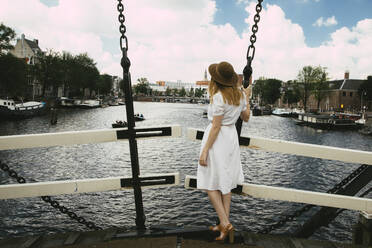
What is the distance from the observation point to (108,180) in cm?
280

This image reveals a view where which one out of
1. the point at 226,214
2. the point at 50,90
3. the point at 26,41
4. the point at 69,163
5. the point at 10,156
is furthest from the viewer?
the point at 50,90

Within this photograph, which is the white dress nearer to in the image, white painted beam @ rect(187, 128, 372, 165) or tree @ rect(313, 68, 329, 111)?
white painted beam @ rect(187, 128, 372, 165)

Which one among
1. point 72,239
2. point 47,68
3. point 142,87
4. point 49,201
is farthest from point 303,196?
point 142,87

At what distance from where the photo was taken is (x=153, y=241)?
2730 mm

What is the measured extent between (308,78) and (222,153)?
70274 millimetres

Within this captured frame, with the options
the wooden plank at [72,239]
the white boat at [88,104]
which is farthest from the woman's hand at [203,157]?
the white boat at [88,104]

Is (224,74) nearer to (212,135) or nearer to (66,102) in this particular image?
(212,135)

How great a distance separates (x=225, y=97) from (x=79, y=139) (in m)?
1.51

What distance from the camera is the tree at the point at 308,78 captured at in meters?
63.5

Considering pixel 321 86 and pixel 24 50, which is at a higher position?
pixel 24 50

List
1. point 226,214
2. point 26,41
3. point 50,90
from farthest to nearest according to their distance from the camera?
1. point 50,90
2. point 26,41
3. point 226,214

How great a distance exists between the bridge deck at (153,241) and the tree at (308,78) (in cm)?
6810

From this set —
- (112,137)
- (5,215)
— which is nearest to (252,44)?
(112,137)

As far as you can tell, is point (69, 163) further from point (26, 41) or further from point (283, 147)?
point (26, 41)
